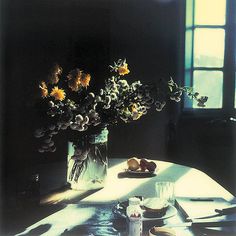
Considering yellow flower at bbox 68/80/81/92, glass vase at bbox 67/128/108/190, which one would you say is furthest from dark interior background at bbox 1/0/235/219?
yellow flower at bbox 68/80/81/92

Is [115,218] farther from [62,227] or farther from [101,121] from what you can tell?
[101,121]

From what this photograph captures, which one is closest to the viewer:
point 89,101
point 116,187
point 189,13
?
point 89,101

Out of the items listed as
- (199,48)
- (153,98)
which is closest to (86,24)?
(199,48)

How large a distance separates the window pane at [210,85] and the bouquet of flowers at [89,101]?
1.62 m

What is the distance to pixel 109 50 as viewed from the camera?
2.75m

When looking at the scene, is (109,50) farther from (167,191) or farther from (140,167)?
(167,191)

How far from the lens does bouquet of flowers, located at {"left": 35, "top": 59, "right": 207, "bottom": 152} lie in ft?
→ 3.40

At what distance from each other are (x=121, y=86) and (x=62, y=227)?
49 cm

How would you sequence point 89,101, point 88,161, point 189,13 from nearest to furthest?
point 89,101 → point 88,161 → point 189,13

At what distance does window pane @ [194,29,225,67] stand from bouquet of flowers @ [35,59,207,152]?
5.42 feet

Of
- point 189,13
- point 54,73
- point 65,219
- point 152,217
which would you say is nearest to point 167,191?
point 152,217

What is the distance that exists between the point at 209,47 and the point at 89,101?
1878 mm

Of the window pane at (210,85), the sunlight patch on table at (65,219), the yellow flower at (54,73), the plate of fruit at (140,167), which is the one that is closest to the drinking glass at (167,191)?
the sunlight patch on table at (65,219)

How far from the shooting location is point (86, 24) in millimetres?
2754
